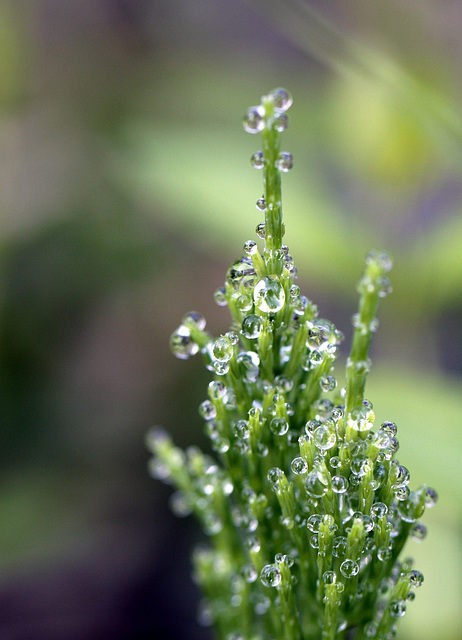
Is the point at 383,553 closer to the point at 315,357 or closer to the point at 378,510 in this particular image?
the point at 378,510

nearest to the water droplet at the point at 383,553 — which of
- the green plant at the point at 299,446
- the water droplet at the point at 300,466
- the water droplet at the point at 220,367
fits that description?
the green plant at the point at 299,446

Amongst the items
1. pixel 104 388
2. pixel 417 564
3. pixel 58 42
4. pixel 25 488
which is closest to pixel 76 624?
pixel 25 488

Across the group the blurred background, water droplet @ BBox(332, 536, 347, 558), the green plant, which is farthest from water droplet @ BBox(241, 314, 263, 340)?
the blurred background

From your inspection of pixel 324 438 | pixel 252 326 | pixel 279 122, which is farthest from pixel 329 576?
pixel 279 122

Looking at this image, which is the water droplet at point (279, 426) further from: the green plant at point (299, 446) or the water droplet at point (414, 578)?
the water droplet at point (414, 578)

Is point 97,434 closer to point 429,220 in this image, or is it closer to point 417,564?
point 417,564

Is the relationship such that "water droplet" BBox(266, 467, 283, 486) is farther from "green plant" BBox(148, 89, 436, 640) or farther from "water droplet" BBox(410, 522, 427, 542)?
"water droplet" BBox(410, 522, 427, 542)

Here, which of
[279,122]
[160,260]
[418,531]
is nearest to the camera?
[279,122]
